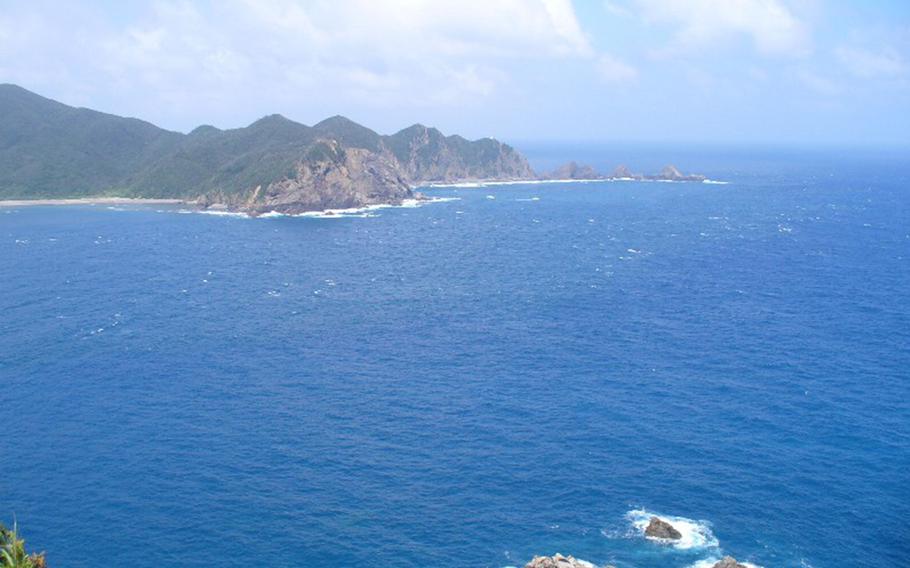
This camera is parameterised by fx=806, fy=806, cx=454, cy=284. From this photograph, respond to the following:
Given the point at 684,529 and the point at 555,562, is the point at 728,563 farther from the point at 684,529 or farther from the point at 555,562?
A: the point at 555,562

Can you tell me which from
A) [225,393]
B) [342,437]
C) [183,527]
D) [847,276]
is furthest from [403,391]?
[847,276]

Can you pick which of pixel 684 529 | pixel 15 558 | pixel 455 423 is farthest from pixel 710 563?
pixel 15 558

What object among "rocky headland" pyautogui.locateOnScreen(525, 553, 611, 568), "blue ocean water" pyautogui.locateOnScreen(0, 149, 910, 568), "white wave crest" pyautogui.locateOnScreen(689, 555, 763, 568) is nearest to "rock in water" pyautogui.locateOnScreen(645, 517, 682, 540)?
"blue ocean water" pyautogui.locateOnScreen(0, 149, 910, 568)

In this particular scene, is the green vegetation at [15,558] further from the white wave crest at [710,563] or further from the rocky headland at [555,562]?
the white wave crest at [710,563]

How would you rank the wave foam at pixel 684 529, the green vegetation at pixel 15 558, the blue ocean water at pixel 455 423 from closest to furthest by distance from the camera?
the green vegetation at pixel 15 558, the wave foam at pixel 684 529, the blue ocean water at pixel 455 423

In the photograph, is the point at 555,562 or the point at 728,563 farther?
the point at 728,563

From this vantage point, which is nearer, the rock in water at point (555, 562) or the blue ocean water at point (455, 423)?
the rock in water at point (555, 562)

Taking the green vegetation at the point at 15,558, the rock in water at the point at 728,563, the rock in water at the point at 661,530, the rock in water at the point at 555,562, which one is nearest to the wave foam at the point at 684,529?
the rock in water at the point at 661,530
